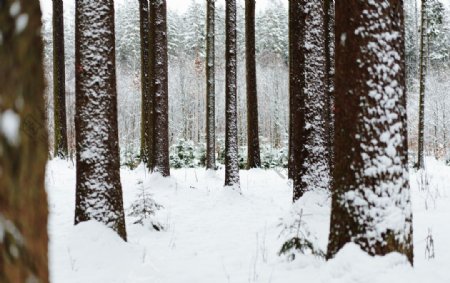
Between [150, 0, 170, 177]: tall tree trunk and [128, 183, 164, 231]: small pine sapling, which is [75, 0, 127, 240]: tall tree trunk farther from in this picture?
[150, 0, 170, 177]: tall tree trunk

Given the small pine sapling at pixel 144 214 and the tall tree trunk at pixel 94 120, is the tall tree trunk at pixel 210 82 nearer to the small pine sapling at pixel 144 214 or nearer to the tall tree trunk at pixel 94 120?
the small pine sapling at pixel 144 214

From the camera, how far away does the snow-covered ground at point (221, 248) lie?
396 cm

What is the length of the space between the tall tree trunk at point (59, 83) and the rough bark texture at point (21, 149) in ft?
49.4

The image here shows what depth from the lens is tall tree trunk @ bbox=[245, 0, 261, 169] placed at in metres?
14.7

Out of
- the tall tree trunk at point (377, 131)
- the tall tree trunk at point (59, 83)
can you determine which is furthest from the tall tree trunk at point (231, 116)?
the tall tree trunk at point (59, 83)

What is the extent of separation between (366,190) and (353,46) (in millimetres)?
1335

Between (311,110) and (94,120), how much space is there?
373cm

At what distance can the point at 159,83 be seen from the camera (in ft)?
35.4

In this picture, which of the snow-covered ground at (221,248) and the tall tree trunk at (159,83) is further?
the tall tree trunk at (159,83)

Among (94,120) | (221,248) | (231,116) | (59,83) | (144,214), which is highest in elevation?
(59,83)

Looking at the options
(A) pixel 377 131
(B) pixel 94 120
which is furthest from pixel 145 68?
(A) pixel 377 131

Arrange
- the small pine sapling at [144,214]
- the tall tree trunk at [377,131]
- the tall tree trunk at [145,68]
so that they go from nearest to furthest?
the tall tree trunk at [377,131]
the small pine sapling at [144,214]
the tall tree trunk at [145,68]

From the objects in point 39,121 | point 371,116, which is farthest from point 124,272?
point 39,121

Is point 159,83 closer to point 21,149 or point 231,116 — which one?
point 231,116
